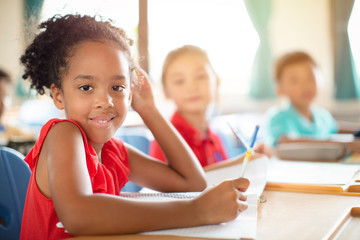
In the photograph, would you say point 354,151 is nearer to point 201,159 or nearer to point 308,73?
point 201,159

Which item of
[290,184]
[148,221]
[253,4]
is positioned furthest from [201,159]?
[253,4]

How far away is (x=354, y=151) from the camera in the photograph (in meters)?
1.66

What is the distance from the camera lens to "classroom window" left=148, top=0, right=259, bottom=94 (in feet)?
13.3

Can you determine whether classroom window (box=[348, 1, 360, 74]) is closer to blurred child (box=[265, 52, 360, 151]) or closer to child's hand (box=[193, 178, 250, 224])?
blurred child (box=[265, 52, 360, 151])

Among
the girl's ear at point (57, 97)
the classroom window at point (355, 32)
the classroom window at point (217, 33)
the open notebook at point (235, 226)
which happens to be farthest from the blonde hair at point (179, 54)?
the classroom window at point (355, 32)

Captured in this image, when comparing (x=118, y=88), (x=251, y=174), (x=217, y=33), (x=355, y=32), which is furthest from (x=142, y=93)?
(x=355, y=32)

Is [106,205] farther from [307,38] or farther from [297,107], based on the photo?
[307,38]

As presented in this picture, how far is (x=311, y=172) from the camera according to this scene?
4.15 ft

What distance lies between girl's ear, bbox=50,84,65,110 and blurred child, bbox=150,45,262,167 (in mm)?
874

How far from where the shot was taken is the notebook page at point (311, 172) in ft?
3.61

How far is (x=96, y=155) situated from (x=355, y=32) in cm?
405

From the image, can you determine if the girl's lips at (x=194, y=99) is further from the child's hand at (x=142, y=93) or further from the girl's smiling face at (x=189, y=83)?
the child's hand at (x=142, y=93)

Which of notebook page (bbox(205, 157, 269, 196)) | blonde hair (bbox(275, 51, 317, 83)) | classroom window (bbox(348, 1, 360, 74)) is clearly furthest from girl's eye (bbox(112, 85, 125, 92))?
classroom window (bbox(348, 1, 360, 74))

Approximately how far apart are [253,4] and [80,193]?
4278 millimetres
